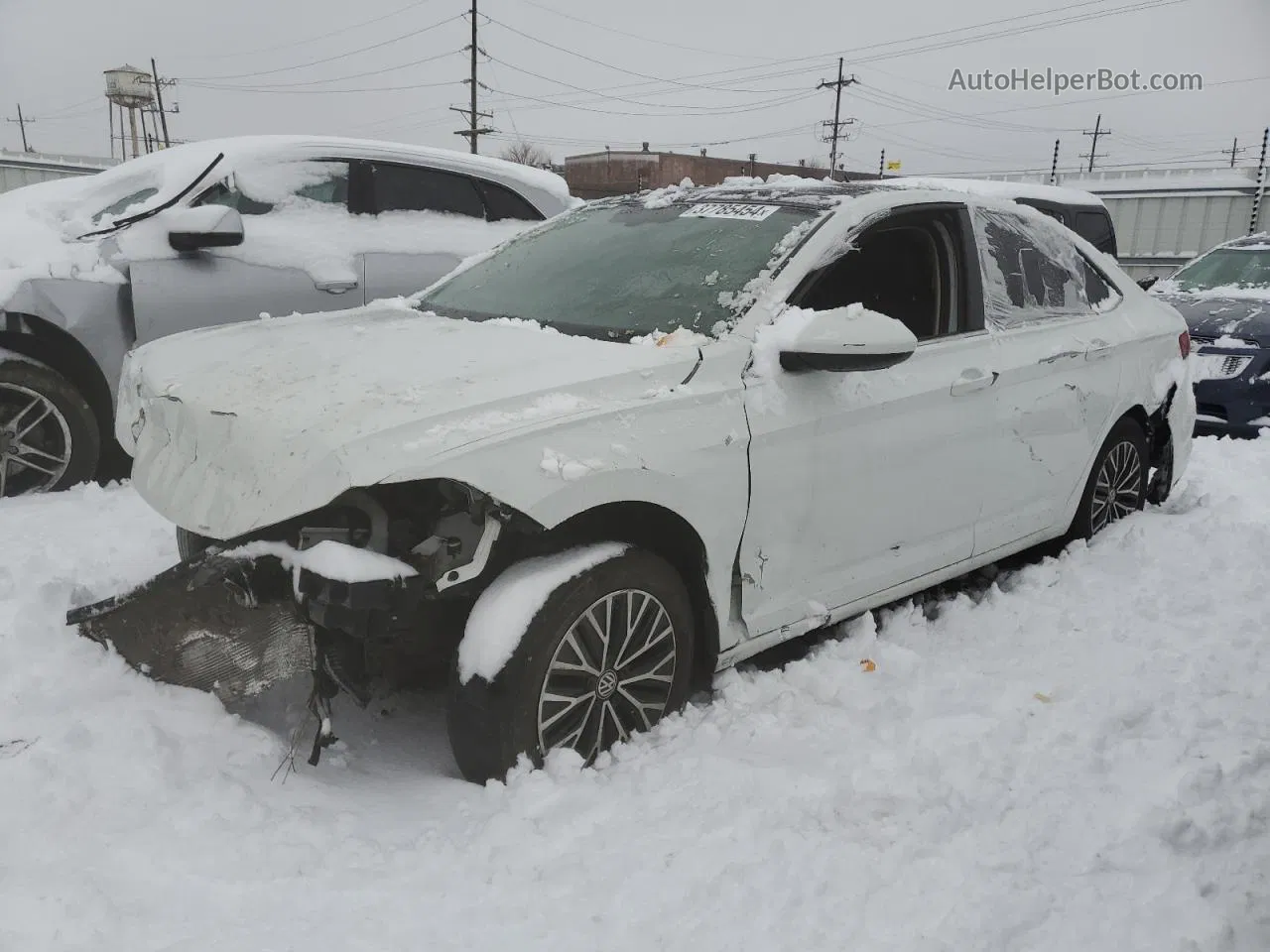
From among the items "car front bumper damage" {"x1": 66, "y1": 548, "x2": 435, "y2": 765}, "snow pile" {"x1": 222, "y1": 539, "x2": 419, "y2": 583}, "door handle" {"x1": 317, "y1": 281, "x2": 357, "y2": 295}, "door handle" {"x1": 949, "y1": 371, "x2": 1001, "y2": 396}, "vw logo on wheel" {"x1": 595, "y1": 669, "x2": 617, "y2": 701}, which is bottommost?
"vw logo on wheel" {"x1": 595, "y1": 669, "x2": 617, "y2": 701}

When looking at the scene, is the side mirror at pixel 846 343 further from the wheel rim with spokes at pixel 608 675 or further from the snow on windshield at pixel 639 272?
the wheel rim with spokes at pixel 608 675

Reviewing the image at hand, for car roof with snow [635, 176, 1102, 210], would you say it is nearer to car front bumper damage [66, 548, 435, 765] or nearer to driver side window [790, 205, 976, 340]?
driver side window [790, 205, 976, 340]

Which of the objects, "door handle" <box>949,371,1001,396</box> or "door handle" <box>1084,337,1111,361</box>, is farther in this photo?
"door handle" <box>1084,337,1111,361</box>

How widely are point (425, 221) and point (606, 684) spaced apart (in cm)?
390

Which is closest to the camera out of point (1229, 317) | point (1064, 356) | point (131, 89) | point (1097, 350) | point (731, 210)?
point (731, 210)

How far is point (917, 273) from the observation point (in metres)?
3.69

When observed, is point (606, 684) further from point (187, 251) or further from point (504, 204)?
point (504, 204)

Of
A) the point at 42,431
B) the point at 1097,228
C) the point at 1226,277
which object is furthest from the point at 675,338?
the point at 1097,228

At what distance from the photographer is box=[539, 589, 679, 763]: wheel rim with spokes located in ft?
8.48

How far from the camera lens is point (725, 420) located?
2.82 metres

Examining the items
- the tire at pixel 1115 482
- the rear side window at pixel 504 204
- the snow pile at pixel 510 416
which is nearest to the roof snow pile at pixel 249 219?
the rear side window at pixel 504 204

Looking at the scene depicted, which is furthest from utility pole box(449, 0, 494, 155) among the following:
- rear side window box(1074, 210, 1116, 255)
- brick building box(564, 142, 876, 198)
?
rear side window box(1074, 210, 1116, 255)

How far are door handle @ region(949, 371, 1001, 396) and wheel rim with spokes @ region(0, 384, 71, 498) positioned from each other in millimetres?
4102

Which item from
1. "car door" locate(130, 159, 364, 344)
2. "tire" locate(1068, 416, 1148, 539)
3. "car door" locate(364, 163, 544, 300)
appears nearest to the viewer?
"tire" locate(1068, 416, 1148, 539)
